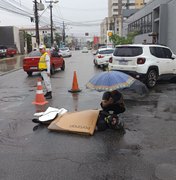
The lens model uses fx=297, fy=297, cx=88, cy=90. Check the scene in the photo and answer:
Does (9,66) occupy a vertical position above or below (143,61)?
below

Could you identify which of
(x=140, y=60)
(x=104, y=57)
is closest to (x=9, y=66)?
(x=104, y=57)

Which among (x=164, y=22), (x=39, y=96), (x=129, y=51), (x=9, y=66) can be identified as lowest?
(x=9, y=66)

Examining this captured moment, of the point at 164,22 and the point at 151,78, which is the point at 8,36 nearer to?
the point at 164,22

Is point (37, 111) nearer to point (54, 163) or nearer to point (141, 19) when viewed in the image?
point (54, 163)

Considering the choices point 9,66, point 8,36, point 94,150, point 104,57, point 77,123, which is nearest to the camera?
point 94,150

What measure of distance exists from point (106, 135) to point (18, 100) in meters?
5.09

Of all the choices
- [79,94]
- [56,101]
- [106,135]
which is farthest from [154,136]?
[79,94]

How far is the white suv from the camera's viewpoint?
11531 millimetres

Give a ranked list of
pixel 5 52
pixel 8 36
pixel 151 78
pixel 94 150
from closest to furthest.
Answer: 1. pixel 94 150
2. pixel 151 78
3. pixel 5 52
4. pixel 8 36

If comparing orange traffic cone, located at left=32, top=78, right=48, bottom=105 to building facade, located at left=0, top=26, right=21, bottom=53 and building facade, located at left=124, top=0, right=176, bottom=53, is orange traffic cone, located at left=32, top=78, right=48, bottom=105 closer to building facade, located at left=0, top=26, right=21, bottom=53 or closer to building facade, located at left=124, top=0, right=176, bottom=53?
building facade, located at left=124, top=0, right=176, bottom=53

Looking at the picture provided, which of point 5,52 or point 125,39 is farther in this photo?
point 125,39

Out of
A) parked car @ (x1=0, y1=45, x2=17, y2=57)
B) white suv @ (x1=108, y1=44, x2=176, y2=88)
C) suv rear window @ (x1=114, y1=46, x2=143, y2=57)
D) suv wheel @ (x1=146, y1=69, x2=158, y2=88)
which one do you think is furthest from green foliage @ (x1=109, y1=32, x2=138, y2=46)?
suv wheel @ (x1=146, y1=69, x2=158, y2=88)

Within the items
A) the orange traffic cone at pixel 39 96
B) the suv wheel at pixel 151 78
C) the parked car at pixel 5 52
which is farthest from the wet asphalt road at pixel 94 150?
the parked car at pixel 5 52

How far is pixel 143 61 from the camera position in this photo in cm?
1152
